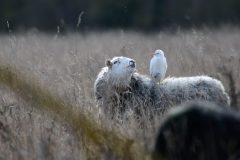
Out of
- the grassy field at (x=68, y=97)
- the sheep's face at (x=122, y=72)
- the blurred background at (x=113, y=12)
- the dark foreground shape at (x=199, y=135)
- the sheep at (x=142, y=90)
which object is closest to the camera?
the dark foreground shape at (x=199, y=135)

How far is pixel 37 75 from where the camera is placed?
9.43m

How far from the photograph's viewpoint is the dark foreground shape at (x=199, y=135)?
220 inches

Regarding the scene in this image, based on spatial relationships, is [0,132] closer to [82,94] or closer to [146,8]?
[82,94]

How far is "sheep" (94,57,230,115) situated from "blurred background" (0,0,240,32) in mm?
25946

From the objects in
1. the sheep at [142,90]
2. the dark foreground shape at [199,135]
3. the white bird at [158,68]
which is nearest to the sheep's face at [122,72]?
the sheep at [142,90]

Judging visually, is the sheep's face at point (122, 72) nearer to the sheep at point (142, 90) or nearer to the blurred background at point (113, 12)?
the sheep at point (142, 90)

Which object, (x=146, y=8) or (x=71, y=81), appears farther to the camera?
(x=146, y=8)

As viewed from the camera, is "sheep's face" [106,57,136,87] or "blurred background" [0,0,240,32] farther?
"blurred background" [0,0,240,32]

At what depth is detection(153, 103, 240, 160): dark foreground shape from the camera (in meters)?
5.59

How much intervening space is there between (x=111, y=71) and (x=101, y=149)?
11.9 ft

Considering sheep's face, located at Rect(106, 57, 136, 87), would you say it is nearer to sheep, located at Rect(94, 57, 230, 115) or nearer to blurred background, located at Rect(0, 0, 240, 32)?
sheep, located at Rect(94, 57, 230, 115)

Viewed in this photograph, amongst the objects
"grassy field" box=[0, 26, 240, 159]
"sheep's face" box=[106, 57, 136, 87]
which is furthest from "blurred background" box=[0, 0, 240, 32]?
"sheep's face" box=[106, 57, 136, 87]

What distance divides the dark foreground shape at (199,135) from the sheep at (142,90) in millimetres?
2844

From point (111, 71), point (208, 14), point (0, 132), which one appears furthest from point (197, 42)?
point (208, 14)
